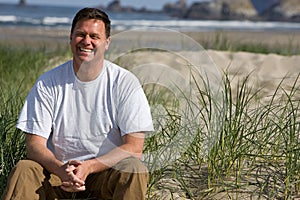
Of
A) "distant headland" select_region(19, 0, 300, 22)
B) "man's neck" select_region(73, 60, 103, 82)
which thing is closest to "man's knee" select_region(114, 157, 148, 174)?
"man's neck" select_region(73, 60, 103, 82)

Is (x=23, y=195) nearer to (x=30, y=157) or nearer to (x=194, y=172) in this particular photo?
(x=30, y=157)

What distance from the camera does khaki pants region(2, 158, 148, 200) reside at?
2.97 metres

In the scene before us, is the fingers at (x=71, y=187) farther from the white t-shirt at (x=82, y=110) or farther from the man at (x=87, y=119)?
the white t-shirt at (x=82, y=110)

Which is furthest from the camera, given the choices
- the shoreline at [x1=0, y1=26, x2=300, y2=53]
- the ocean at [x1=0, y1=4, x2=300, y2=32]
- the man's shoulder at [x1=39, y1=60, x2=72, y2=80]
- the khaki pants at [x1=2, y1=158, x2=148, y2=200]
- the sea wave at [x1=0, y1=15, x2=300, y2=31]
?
the ocean at [x1=0, y1=4, x2=300, y2=32]

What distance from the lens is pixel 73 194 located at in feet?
10.4

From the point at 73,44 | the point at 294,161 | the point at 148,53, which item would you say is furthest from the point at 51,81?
the point at 148,53

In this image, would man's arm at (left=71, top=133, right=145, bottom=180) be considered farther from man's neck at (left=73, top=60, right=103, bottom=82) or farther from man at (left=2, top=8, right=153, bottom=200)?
man's neck at (left=73, top=60, right=103, bottom=82)

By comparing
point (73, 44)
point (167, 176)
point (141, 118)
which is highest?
point (73, 44)

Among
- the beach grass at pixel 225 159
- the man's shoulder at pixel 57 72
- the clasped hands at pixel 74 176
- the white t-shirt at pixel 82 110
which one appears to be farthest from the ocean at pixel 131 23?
the clasped hands at pixel 74 176

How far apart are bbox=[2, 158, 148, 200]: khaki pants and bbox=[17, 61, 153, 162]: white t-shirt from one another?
142 millimetres

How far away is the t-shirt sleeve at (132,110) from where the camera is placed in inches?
122

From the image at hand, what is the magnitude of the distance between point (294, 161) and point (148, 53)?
503cm

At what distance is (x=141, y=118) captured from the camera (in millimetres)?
3104

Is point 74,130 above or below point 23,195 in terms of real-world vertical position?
above
